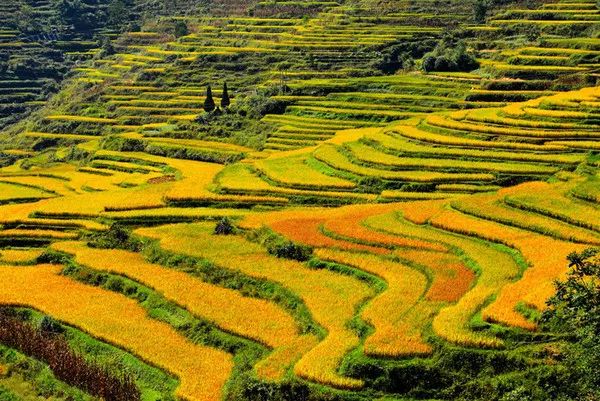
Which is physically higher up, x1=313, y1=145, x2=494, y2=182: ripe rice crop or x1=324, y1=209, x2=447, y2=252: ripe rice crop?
x1=324, y1=209, x2=447, y2=252: ripe rice crop

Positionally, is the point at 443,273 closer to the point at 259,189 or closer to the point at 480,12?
the point at 259,189

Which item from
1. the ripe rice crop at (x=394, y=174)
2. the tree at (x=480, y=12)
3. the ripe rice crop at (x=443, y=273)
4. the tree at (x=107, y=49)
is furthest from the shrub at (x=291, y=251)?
the tree at (x=107, y=49)

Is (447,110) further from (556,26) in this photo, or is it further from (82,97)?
(82,97)

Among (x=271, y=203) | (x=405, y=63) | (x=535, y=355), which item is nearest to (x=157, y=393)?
(x=535, y=355)

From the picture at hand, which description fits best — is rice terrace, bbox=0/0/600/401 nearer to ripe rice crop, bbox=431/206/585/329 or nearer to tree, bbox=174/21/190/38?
ripe rice crop, bbox=431/206/585/329

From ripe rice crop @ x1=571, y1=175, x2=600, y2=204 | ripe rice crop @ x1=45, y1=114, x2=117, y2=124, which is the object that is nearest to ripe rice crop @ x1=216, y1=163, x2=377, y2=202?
ripe rice crop @ x1=571, y1=175, x2=600, y2=204

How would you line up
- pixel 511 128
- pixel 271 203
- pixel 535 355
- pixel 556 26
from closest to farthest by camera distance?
pixel 535 355, pixel 271 203, pixel 511 128, pixel 556 26

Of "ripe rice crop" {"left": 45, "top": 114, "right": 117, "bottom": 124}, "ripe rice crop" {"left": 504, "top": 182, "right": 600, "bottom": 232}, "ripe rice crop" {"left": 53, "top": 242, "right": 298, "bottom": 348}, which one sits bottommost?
"ripe rice crop" {"left": 45, "top": 114, "right": 117, "bottom": 124}
